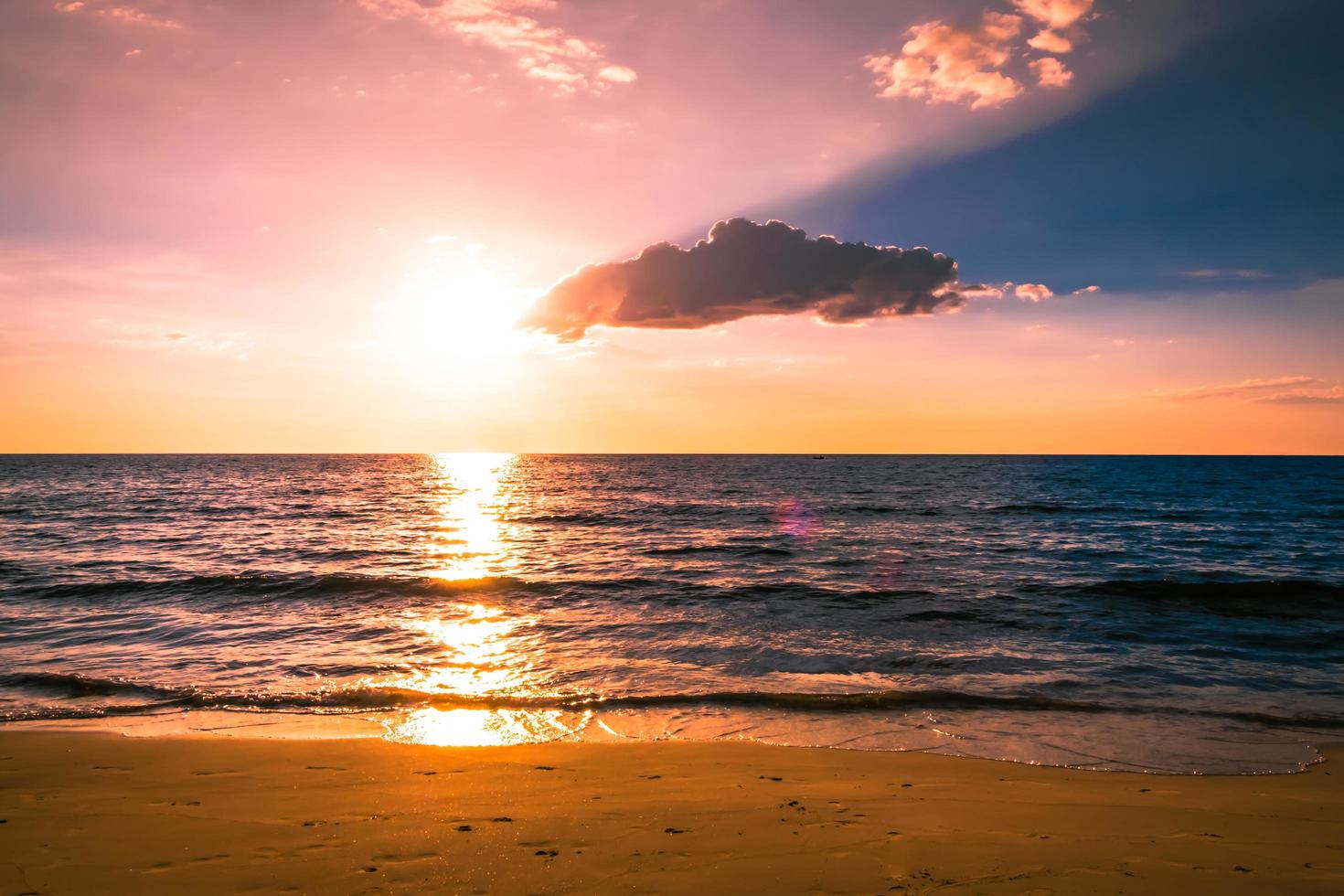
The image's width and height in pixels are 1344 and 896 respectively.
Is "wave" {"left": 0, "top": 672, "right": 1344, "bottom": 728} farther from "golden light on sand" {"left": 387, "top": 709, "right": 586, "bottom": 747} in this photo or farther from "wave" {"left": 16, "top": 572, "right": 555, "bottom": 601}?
"wave" {"left": 16, "top": 572, "right": 555, "bottom": 601}

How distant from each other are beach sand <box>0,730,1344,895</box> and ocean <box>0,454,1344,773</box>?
1.32 meters

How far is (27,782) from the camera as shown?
8.41m

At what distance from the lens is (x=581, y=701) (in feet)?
41.7

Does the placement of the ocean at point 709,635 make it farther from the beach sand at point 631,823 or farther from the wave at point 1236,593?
the beach sand at point 631,823

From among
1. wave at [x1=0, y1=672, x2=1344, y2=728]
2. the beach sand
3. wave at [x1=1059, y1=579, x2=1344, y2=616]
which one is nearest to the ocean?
wave at [x1=0, y1=672, x2=1344, y2=728]

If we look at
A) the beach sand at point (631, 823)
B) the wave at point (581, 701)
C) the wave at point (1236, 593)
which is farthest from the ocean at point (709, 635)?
the beach sand at point (631, 823)

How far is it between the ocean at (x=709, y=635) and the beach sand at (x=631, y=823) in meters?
1.32

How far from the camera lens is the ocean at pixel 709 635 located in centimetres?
1159

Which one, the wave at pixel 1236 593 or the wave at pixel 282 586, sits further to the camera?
the wave at pixel 282 586

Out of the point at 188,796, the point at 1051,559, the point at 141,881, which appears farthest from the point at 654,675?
the point at 1051,559

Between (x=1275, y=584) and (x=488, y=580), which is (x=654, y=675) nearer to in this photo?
(x=488, y=580)

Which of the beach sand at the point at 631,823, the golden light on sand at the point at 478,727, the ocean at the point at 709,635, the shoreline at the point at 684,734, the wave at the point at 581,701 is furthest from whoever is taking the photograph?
the wave at the point at 581,701

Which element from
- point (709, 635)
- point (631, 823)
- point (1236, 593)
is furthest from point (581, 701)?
point (1236, 593)

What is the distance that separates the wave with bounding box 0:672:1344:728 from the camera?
1219 cm
